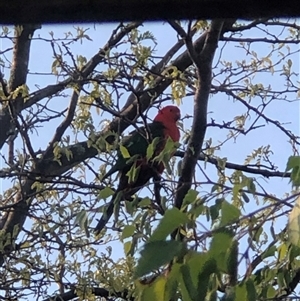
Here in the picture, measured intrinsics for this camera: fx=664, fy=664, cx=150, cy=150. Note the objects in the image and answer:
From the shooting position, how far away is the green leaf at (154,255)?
2.76ft

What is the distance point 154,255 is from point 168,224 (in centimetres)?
9

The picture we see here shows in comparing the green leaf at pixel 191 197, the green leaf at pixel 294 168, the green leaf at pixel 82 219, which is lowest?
the green leaf at pixel 294 168

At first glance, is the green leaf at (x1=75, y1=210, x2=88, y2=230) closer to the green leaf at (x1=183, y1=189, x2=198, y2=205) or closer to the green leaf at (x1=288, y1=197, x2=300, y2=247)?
the green leaf at (x1=183, y1=189, x2=198, y2=205)

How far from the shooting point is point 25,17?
517mm

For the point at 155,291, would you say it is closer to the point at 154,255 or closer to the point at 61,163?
the point at 154,255

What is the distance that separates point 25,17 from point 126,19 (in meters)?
0.08

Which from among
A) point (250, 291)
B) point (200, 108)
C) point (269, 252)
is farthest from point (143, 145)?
point (250, 291)

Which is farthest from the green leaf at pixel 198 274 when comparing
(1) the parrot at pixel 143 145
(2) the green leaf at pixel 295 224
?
(1) the parrot at pixel 143 145

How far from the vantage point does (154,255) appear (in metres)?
0.86

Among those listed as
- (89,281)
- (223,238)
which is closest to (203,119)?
(223,238)

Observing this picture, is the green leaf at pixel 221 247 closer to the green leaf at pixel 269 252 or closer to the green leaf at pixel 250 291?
the green leaf at pixel 250 291

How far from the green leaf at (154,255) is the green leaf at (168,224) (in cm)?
2

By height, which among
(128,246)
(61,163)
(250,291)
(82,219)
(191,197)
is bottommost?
(250,291)

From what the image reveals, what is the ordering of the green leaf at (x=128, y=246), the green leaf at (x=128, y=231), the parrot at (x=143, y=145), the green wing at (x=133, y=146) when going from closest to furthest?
the green leaf at (x=128, y=231) < the green leaf at (x=128, y=246) < the parrot at (x=143, y=145) < the green wing at (x=133, y=146)
